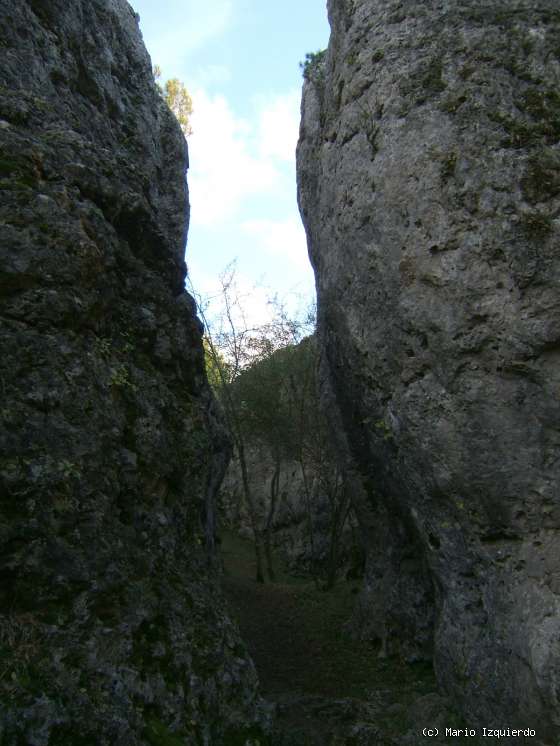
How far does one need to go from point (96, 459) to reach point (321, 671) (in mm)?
6721

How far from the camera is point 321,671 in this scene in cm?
1170

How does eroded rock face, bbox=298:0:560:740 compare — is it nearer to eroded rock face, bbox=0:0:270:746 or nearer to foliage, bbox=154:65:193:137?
eroded rock face, bbox=0:0:270:746

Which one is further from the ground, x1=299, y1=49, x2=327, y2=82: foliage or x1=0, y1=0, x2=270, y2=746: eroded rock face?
x1=299, y1=49, x2=327, y2=82: foliage

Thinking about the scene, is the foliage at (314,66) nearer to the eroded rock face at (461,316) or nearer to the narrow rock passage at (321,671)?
the eroded rock face at (461,316)

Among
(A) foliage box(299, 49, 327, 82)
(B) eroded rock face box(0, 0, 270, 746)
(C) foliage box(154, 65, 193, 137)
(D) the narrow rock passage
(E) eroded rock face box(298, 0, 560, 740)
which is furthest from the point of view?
(C) foliage box(154, 65, 193, 137)

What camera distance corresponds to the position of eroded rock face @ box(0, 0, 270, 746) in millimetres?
6402

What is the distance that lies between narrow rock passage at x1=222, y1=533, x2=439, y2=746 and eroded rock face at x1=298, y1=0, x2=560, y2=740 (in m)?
0.79

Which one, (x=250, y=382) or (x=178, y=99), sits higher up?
(x=178, y=99)

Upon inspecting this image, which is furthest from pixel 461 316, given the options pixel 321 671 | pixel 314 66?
pixel 314 66

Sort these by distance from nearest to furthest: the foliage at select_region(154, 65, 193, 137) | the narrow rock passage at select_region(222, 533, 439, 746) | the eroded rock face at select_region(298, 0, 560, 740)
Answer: the eroded rock face at select_region(298, 0, 560, 740) < the narrow rock passage at select_region(222, 533, 439, 746) < the foliage at select_region(154, 65, 193, 137)

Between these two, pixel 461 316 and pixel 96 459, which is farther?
pixel 461 316

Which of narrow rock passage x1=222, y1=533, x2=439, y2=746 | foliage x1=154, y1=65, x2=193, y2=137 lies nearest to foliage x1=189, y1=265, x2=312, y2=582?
narrow rock passage x1=222, y1=533, x2=439, y2=746

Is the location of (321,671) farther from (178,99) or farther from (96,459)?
(178,99)

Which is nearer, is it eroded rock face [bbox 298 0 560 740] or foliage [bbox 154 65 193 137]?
eroded rock face [bbox 298 0 560 740]
